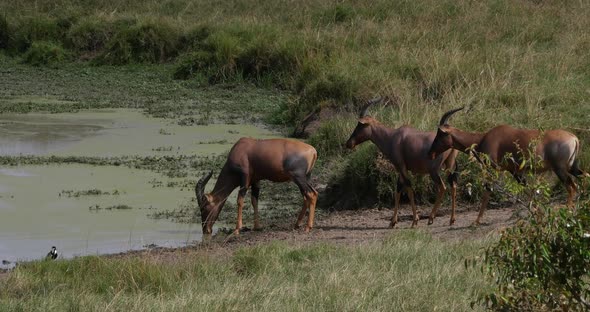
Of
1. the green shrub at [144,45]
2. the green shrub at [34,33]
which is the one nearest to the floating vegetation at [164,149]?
the green shrub at [144,45]

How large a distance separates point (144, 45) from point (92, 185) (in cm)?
1466

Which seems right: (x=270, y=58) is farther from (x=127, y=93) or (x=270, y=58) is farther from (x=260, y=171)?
(x=260, y=171)

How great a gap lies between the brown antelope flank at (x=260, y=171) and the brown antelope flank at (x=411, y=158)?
920 millimetres

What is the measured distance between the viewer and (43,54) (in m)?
29.8

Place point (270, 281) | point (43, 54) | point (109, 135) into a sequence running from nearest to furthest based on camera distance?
point (270, 281)
point (109, 135)
point (43, 54)

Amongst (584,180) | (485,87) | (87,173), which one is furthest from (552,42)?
(584,180)

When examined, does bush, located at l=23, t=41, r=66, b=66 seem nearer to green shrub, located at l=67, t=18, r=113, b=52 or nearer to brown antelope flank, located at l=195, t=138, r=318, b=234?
green shrub, located at l=67, t=18, r=113, b=52

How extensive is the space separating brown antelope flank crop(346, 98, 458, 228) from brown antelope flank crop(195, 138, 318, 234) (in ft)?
3.02

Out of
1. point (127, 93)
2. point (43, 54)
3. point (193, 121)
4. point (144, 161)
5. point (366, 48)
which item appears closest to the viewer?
point (144, 161)

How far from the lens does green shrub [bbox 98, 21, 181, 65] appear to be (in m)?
29.0

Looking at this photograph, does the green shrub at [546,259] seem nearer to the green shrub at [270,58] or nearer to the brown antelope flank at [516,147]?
the brown antelope flank at [516,147]

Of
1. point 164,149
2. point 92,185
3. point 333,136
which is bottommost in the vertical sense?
point 164,149

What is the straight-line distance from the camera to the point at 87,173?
15828 millimetres

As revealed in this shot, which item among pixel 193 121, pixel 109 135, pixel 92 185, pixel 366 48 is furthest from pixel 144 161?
pixel 366 48
